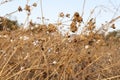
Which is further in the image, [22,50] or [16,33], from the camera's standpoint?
[22,50]

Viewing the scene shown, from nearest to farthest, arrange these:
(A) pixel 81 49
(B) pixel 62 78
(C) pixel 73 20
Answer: (C) pixel 73 20, (B) pixel 62 78, (A) pixel 81 49

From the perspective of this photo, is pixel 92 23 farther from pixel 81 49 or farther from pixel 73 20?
pixel 81 49

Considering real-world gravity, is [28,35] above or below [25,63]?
above

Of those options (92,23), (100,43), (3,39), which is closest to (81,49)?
(100,43)

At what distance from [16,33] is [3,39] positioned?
252mm

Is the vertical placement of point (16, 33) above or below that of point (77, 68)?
above

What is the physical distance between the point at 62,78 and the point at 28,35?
54cm

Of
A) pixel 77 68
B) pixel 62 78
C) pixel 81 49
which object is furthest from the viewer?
pixel 77 68

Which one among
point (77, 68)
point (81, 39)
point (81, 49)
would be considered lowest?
point (77, 68)

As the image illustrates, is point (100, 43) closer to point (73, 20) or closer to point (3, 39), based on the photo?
point (73, 20)

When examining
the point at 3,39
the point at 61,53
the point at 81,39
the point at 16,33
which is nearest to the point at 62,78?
the point at 61,53

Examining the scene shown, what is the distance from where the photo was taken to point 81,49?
8.87 ft

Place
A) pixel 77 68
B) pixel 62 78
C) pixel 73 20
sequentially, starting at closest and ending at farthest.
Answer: pixel 73 20
pixel 62 78
pixel 77 68

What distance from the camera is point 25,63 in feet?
9.15
